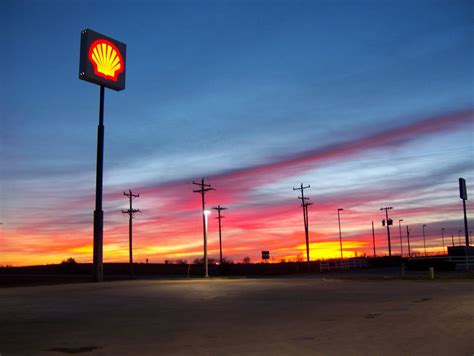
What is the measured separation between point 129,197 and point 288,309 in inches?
2537

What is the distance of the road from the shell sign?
23.5 m

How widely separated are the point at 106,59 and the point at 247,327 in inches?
1266

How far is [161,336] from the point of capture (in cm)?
1051

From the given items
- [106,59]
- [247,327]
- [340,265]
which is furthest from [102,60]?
[340,265]

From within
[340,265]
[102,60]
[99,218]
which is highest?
[102,60]

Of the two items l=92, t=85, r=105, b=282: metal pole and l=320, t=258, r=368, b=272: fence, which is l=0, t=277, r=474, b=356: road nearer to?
l=92, t=85, r=105, b=282: metal pole

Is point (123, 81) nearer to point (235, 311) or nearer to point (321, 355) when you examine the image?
point (235, 311)

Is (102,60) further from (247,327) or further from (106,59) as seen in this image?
(247,327)

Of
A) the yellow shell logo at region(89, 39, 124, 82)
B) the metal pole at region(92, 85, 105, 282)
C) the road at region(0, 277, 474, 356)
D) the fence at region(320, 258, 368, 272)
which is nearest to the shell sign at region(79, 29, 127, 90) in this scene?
the yellow shell logo at region(89, 39, 124, 82)

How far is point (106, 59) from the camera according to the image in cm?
3912

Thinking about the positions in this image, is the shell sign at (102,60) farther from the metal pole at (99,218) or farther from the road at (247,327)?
the road at (247,327)

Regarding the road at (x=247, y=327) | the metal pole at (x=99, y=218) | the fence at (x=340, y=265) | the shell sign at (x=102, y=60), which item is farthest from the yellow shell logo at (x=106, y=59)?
the fence at (x=340, y=265)

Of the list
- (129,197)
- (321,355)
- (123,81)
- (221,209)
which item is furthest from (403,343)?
(221,209)

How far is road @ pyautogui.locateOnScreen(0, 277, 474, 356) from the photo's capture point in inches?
354
